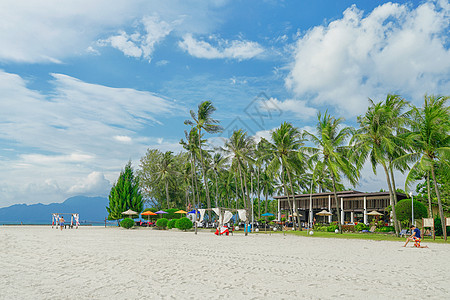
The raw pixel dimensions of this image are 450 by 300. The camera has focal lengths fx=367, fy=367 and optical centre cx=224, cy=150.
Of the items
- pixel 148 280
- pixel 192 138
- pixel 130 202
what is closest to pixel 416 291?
pixel 148 280

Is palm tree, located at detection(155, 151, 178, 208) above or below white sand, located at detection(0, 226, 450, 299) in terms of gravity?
above

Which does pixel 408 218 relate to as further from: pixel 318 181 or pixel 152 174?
pixel 152 174

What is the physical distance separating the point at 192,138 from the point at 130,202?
46.5 ft

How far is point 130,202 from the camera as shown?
180 feet

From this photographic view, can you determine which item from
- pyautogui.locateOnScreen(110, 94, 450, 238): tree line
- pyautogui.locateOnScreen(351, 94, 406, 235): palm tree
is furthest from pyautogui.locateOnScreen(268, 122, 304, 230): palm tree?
pyautogui.locateOnScreen(351, 94, 406, 235): palm tree

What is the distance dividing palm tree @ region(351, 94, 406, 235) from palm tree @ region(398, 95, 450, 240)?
1.41 meters

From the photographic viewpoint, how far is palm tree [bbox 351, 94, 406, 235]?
2747 cm

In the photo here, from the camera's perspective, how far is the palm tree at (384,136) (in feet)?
90.1

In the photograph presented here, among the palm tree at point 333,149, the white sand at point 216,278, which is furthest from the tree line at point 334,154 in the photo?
the white sand at point 216,278

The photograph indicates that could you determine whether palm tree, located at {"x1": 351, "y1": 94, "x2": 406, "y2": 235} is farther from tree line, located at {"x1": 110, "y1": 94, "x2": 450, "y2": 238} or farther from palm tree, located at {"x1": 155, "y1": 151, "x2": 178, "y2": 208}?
palm tree, located at {"x1": 155, "y1": 151, "x2": 178, "y2": 208}

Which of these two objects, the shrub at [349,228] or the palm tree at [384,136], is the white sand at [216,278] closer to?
the palm tree at [384,136]

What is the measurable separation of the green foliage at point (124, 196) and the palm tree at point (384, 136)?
35.6 meters

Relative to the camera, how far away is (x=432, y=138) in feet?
81.1

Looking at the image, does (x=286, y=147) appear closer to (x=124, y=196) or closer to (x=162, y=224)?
(x=162, y=224)
